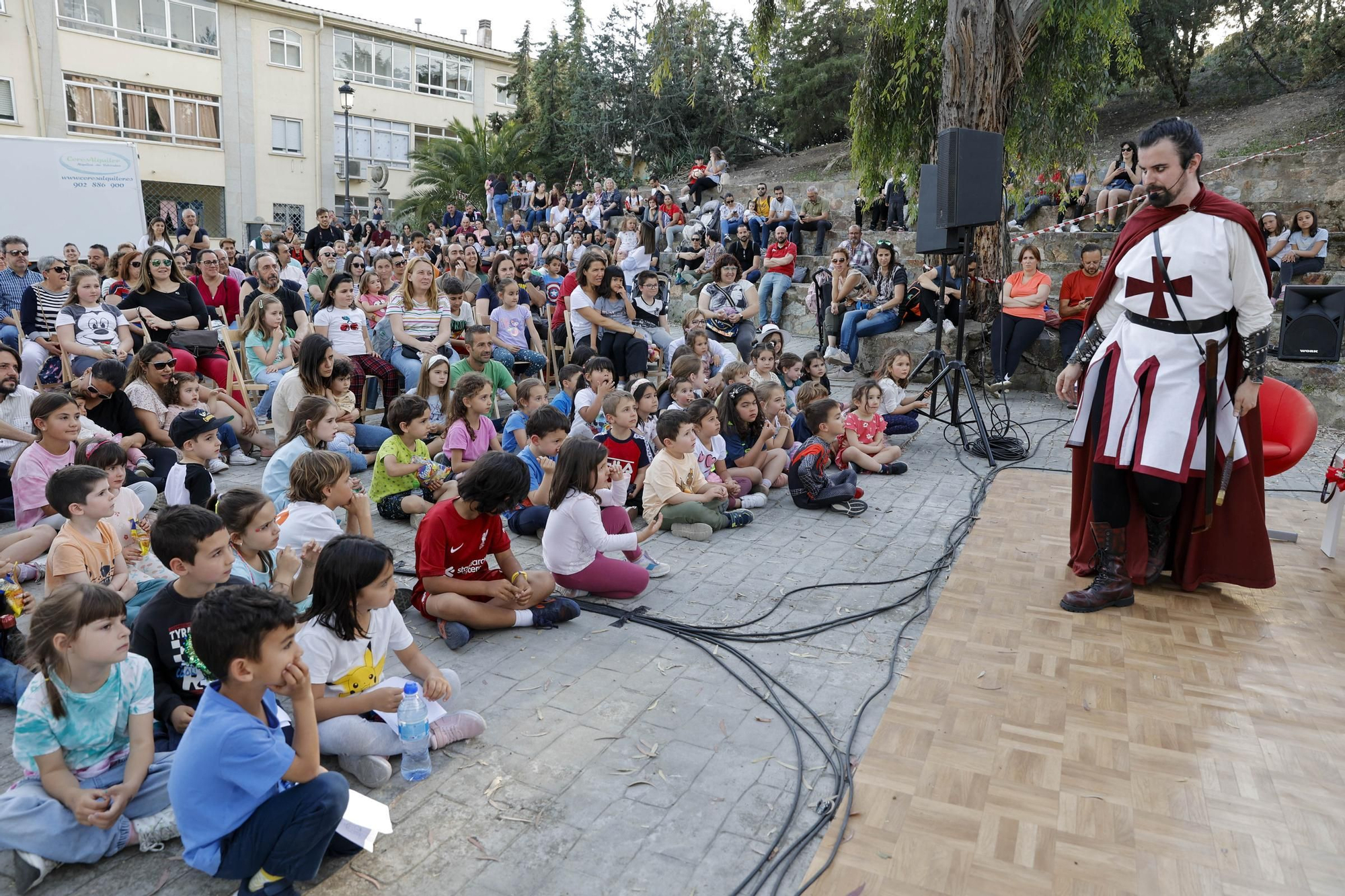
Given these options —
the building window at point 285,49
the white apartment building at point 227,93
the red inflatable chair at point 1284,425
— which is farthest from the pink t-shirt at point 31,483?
the building window at point 285,49

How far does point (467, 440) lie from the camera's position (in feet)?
18.7

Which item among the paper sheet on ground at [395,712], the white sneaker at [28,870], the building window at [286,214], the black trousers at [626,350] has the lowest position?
the white sneaker at [28,870]

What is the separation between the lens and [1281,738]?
3.04 metres

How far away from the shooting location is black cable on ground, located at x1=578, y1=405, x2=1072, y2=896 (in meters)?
2.46

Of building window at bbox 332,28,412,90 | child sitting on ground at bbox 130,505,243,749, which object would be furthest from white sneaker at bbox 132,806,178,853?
building window at bbox 332,28,412,90

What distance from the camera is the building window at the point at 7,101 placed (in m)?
20.6

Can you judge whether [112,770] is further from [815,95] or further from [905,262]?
[815,95]

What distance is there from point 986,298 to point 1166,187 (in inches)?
257

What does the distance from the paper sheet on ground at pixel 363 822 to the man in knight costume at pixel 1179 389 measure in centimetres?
301

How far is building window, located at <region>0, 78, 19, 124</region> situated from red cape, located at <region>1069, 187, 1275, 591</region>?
80.3ft

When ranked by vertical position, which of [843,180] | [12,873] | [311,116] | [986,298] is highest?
[311,116]

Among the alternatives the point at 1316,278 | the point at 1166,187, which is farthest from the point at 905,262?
the point at 1166,187

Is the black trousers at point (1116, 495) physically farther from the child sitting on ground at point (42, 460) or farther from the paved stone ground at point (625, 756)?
the child sitting on ground at point (42, 460)

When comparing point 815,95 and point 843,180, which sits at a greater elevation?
point 815,95
